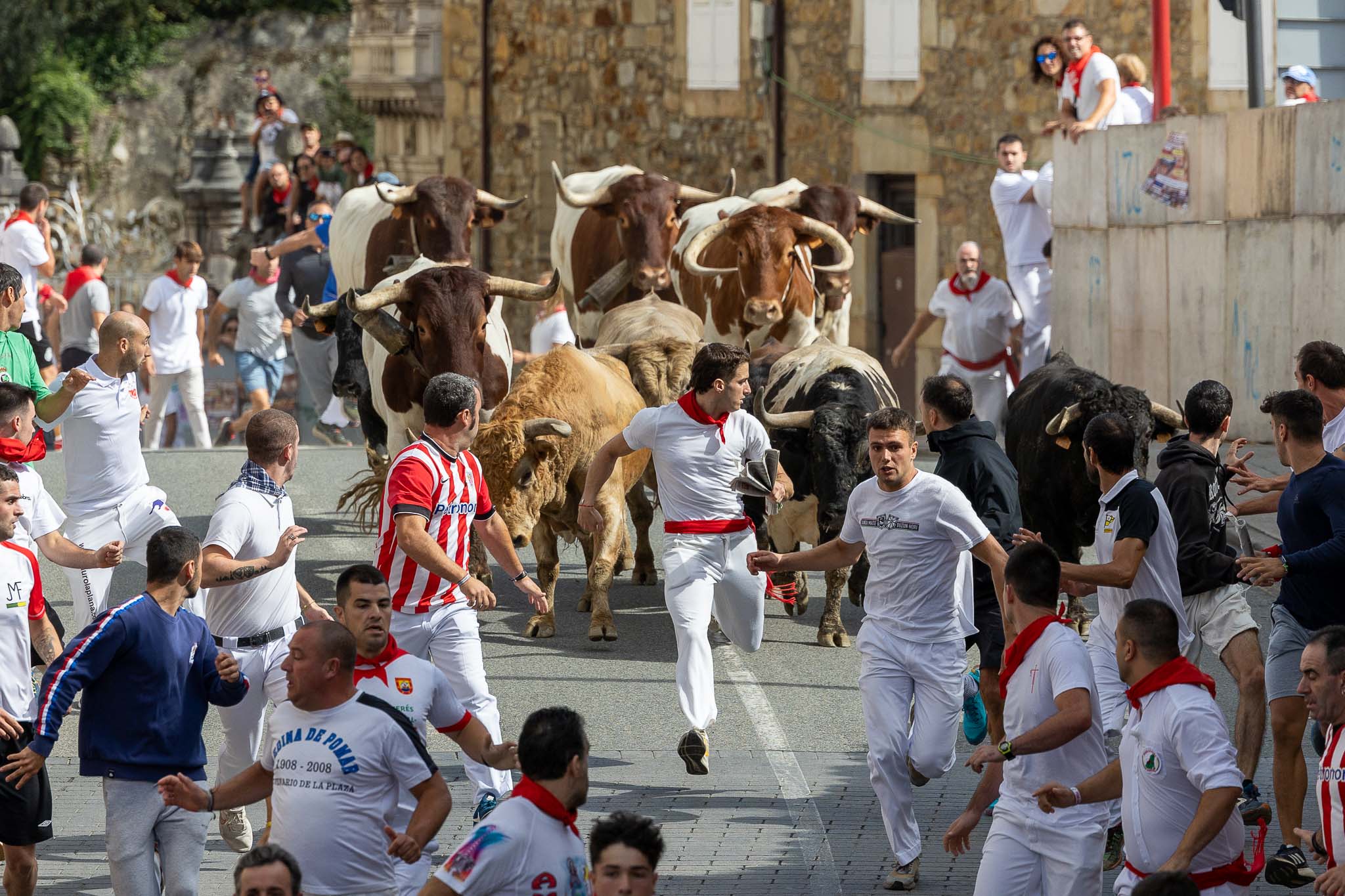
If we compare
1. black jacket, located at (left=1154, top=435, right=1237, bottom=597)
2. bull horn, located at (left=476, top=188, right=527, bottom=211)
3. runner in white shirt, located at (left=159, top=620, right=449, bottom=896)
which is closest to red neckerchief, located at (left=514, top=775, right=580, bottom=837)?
runner in white shirt, located at (left=159, top=620, right=449, bottom=896)

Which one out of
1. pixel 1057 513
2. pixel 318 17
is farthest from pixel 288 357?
pixel 318 17

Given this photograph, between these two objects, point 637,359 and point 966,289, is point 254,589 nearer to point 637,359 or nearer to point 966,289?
point 637,359

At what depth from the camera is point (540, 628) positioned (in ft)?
37.1

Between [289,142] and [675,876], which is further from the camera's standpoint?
[289,142]

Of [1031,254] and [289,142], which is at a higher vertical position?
[289,142]

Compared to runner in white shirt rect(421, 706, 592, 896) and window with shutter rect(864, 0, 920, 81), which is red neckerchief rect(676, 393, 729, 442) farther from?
window with shutter rect(864, 0, 920, 81)

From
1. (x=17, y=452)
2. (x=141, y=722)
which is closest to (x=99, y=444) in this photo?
(x=17, y=452)

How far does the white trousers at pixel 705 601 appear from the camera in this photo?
8500 mm

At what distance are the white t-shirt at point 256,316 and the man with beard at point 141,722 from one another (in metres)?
11.4

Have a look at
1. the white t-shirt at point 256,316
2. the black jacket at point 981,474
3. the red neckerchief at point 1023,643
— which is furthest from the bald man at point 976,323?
the red neckerchief at point 1023,643

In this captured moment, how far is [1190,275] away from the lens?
15484mm

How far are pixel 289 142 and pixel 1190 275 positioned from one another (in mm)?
20302

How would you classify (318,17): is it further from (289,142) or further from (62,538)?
(62,538)

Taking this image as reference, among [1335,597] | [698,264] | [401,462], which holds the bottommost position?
[1335,597]
